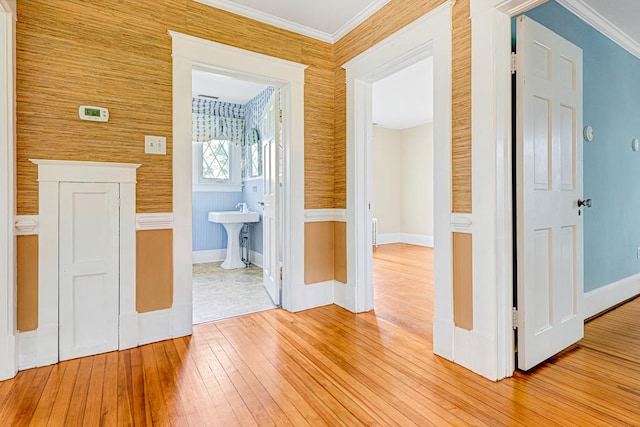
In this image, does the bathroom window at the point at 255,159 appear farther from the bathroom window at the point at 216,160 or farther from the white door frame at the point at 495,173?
the white door frame at the point at 495,173

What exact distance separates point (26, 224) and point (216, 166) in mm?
3480

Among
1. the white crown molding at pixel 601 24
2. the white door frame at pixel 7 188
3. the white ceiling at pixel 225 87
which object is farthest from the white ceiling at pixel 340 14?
the white ceiling at pixel 225 87

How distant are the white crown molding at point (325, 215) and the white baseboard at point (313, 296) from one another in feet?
1.98

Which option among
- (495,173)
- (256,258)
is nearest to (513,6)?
(495,173)

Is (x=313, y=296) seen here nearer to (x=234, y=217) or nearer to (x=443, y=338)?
(x=443, y=338)

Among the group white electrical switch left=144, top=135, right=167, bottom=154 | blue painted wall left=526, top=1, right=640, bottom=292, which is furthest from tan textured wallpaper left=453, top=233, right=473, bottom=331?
white electrical switch left=144, top=135, right=167, bottom=154

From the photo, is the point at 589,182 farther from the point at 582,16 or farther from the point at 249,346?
the point at 249,346

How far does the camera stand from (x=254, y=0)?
2.48m

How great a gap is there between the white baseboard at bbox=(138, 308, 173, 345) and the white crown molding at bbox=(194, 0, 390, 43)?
7.66ft

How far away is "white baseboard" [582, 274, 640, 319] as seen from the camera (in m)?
2.65

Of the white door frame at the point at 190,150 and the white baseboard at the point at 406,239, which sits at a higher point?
the white door frame at the point at 190,150

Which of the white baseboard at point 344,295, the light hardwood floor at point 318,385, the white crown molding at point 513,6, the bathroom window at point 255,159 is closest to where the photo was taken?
the light hardwood floor at point 318,385

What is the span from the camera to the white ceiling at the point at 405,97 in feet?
13.8

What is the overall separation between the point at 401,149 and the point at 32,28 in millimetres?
6780
